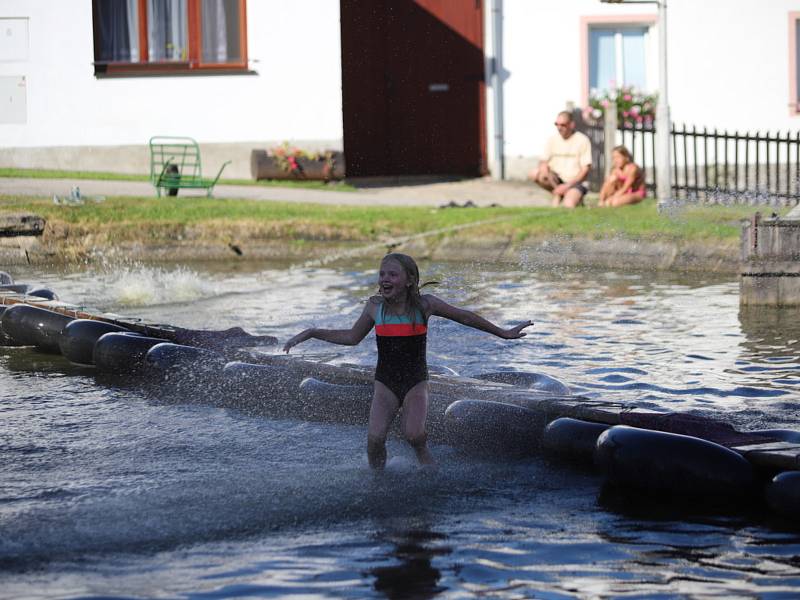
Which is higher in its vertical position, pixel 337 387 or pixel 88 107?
pixel 88 107

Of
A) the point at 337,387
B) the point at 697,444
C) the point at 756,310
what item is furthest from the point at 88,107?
the point at 697,444

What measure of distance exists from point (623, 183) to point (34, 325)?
1017 cm

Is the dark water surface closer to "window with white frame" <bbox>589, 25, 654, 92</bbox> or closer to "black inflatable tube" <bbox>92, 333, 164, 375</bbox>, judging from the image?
"black inflatable tube" <bbox>92, 333, 164, 375</bbox>

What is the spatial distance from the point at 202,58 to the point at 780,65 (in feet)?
36.6

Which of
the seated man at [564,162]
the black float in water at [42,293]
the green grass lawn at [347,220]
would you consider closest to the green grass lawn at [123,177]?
the green grass lawn at [347,220]

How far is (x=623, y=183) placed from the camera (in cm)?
1936

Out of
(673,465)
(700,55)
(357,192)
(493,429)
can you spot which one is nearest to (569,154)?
(357,192)

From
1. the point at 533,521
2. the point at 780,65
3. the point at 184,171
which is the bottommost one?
the point at 533,521

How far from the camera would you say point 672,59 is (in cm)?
2522

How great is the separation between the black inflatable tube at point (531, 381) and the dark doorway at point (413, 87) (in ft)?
54.7

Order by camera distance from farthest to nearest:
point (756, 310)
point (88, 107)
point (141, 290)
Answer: point (88, 107), point (141, 290), point (756, 310)

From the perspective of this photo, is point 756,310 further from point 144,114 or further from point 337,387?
point 144,114

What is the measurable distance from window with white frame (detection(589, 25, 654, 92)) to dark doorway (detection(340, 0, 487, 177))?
2.22m

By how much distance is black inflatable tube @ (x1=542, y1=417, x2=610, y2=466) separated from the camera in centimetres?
758
